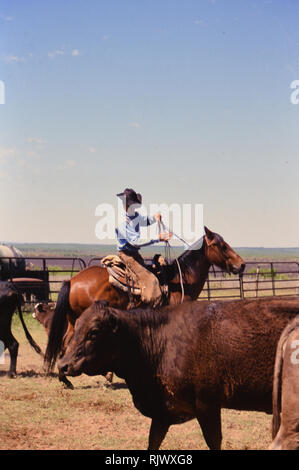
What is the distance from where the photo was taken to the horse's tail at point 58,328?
8.91 meters

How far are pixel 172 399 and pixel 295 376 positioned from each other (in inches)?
51.0

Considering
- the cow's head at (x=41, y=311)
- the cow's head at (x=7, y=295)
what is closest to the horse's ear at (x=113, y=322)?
the cow's head at (x=7, y=295)

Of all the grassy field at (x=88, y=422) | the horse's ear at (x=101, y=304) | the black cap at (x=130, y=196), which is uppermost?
the black cap at (x=130, y=196)

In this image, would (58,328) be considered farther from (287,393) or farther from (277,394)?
(287,393)

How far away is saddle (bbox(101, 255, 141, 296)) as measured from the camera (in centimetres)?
879

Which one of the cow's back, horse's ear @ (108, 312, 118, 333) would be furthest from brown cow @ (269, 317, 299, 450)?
horse's ear @ (108, 312, 118, 333)

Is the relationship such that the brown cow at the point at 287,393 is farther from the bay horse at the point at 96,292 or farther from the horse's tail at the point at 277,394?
the bay horse at the point at 96,292

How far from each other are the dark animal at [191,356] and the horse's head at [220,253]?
5026 mm

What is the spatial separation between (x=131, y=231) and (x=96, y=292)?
108 centimetres

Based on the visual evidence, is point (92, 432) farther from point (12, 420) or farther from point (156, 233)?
point (156, 233)

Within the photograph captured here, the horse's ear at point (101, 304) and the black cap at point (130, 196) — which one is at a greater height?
the black cap at point (130, 196)

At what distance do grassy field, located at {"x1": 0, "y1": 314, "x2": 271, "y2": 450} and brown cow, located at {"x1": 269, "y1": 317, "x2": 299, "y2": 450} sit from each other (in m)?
2.09

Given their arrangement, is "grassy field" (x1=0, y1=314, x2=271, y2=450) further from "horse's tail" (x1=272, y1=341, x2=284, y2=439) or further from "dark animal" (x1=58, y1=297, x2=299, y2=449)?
"horse's tail" (x1=272, y1=341, x2=284, y2=439)
